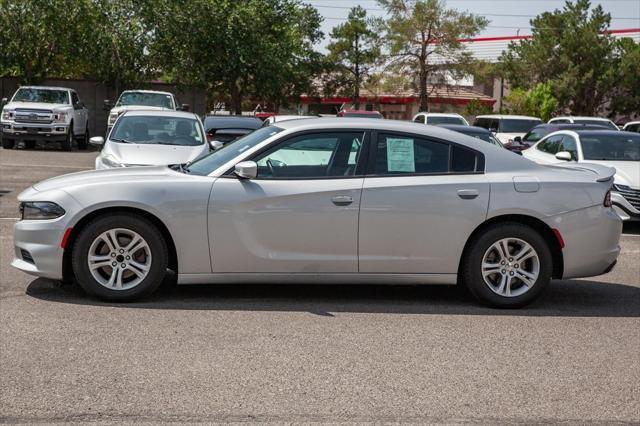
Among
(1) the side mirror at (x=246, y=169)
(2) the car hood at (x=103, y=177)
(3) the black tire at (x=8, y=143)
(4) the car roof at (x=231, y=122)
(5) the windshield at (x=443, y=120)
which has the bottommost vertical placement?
(3) the black tire at (x=8, y=143)

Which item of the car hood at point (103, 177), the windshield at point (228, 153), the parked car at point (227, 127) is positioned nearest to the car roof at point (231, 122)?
the parked car at point (227, 127)

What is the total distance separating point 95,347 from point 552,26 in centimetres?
5371

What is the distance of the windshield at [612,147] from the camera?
1392 centimetres

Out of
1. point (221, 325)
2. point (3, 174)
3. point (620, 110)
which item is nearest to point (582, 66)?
point (620, 110)

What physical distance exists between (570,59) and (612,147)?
4175 cm

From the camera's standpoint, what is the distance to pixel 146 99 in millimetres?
27844

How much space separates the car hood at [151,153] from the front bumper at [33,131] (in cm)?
1455

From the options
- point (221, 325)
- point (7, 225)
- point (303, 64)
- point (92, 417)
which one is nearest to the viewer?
point (92, 417)

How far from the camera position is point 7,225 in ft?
37.4

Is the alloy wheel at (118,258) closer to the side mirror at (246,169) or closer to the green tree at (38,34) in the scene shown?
the side mirror at (246,169)

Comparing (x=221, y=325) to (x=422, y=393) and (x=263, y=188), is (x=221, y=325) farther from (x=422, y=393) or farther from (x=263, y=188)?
(x=422, y=393)

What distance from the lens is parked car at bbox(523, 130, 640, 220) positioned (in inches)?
492

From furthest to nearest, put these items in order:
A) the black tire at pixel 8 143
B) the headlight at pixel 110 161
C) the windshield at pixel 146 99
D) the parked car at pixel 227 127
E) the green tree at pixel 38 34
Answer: the green tree at pixel 38 34 → the black tire at pixel 8 143 → the windshield at pixel 146 99 → the parked car at pixel 227 127 → the headlight at pixel 110 161

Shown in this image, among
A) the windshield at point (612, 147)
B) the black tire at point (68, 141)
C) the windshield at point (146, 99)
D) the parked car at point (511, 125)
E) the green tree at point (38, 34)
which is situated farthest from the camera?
the green tree at point (38, 34)
